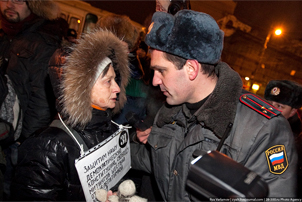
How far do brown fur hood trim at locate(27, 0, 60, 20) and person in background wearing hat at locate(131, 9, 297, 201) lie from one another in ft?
7.74

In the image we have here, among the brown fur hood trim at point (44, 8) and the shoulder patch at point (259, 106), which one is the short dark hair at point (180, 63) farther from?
the brown fur hood trim at point (44, 8)

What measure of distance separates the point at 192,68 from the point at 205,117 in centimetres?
44

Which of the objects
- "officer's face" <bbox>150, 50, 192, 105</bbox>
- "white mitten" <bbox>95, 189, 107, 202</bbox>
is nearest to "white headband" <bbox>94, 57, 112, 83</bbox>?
"officer's face" <bbox>150, 50, 192, 105</bbox>

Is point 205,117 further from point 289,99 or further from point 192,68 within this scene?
point 289,99

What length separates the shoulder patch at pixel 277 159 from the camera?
1.17m

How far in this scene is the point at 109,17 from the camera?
3.12 m

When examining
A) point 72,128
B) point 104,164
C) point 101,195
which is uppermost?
point 72,128

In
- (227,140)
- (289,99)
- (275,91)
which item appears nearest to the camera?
(227,140)

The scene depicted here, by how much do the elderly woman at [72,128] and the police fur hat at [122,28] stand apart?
1118mm

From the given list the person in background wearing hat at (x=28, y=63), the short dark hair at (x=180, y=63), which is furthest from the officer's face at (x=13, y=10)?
the short dark hair at (x=180, y=63)

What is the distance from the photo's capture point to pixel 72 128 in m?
1.61

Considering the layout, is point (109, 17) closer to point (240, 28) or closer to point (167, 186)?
point (167, 186)

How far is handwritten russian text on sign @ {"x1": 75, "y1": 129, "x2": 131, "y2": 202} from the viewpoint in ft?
4.86

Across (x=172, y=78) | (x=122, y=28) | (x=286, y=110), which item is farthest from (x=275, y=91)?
(x=122, y=28)
